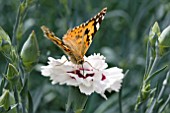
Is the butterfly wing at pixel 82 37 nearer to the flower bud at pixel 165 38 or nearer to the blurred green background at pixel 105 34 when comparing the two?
the flower bud at pixel 165 38

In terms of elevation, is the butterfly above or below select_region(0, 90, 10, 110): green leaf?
above

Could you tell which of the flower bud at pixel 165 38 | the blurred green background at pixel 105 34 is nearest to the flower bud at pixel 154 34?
the flower bud at pixel 165 38

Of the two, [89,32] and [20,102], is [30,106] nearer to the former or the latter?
[20,102]

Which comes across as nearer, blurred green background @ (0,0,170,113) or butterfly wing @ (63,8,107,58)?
butterfly wing @ (63,8,107,58)

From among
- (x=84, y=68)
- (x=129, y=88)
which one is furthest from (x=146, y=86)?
(x=129, y=88)

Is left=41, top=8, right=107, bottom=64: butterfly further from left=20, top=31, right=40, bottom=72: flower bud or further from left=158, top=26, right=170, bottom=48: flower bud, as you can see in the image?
left=158, top=26, right=170, bottom=48: flower bud

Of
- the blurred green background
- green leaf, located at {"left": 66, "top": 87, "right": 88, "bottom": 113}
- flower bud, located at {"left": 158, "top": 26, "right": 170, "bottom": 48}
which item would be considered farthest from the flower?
the blurred green background
